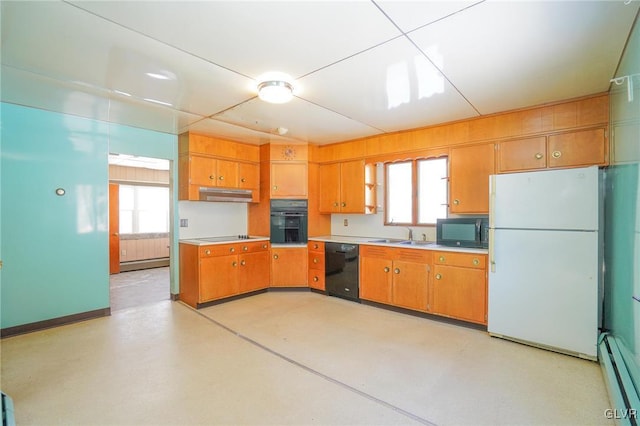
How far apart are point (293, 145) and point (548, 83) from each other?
3437 millimetres

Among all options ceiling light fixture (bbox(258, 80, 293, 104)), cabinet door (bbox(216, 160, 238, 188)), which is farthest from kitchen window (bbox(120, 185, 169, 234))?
ceiling light fixture (bbox(258, 80, 293, 104))

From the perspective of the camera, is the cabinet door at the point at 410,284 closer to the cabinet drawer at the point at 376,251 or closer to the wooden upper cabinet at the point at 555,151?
the cabinet drawer at the point at 376,251

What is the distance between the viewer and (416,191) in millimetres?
4520

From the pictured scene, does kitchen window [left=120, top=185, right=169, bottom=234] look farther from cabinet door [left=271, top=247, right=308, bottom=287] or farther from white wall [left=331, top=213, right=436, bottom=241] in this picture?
white wall [left=331, top=213, right=436, bottom=241]

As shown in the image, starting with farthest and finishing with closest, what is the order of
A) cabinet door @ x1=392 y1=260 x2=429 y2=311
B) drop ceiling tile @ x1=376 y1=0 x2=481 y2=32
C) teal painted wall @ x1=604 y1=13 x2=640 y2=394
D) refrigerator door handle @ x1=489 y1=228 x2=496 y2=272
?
1. cabinet door @ x1=392 y1=260 x2=429 y2=311
2. refrigerator door handle @ x1=489 y1=228 x2=496 y2=272
3. teal painted wall @ x1=604 y1=13 x2=640 y2=394
4. drop ceiling tile @ x1=376 y1=0 x2=481 y2=32

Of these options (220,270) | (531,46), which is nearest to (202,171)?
(220,270)

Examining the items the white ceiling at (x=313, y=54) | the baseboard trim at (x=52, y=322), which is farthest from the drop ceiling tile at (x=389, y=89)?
the baseboard trim at (x=52, y=322)

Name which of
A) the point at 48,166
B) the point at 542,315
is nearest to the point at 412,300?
the point at 542,315

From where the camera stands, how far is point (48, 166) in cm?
346

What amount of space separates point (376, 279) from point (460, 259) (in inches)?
45.9

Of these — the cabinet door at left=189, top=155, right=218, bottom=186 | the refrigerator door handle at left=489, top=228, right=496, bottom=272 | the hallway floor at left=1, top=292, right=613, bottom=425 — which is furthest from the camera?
the cabinet door at left=189, top=155, right=218, bottom=186

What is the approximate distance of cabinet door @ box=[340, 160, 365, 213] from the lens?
475 centimetres

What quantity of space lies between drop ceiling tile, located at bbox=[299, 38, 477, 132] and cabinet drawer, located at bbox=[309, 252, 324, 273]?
7.22ft

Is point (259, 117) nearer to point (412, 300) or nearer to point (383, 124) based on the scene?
point (383, 124)
